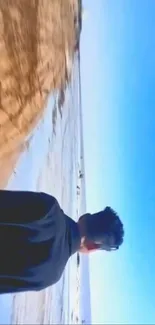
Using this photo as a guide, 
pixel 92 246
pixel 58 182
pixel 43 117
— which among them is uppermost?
pixel 43 117

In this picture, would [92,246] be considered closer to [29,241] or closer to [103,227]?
[103,227]

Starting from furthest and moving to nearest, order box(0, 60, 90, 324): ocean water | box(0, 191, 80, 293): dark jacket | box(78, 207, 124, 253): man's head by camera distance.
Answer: box(0, 60, 90, 324): ocean water, box(78, 207, 124, 253): man's head, box(0, 191, 80, 293): dark jacket

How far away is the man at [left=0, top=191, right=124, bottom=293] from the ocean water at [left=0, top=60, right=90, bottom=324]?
0.54 feet

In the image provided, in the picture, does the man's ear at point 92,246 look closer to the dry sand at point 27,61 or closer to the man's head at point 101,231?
the man's head at point 101,231

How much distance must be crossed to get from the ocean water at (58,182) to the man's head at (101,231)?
15cm

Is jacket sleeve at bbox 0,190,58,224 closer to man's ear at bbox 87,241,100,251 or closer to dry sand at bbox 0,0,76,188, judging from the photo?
man's ear at bbox 87,241,100,251

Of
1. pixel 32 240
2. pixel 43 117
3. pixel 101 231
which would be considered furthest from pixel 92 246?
pixel 43 117

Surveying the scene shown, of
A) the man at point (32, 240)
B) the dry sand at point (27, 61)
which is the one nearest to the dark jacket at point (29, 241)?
the man at point (32, 240)

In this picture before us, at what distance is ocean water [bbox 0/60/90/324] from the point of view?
98cm

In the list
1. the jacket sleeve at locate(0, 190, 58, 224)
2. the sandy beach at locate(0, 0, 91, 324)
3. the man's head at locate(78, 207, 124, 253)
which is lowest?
the man's head at locate(78, 207, 124, 253)

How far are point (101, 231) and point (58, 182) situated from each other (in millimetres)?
292

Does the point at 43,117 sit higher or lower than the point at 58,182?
higher

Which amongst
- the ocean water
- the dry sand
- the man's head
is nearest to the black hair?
the man's head

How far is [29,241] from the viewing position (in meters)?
0.77
